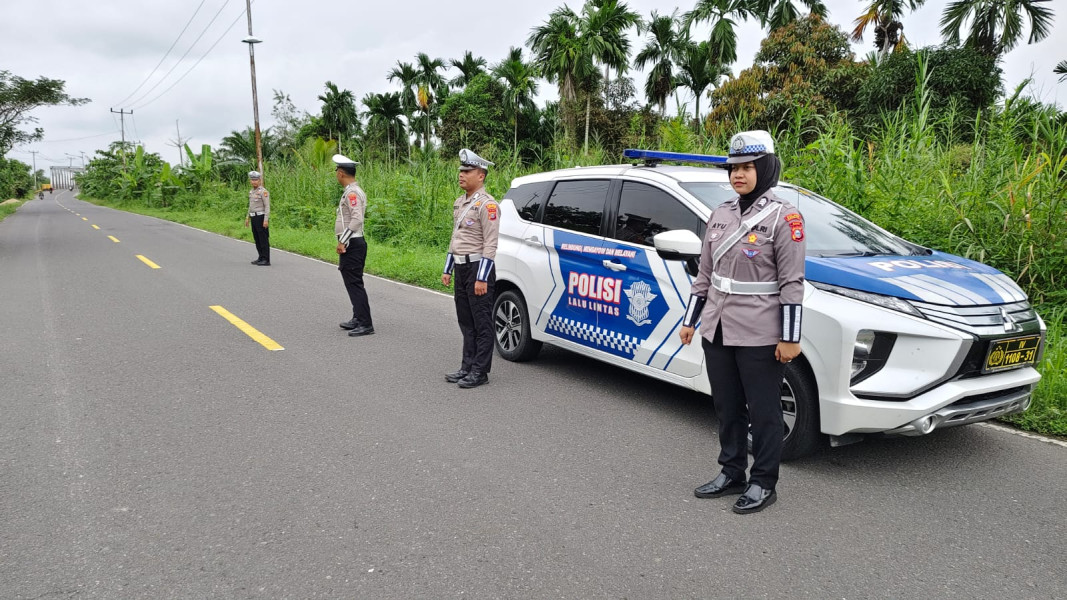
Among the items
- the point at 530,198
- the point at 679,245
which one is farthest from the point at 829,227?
the point at 530,198

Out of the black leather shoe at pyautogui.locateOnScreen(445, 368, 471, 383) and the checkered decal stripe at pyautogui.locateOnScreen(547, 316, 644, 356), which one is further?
the black leather shoe at pyautogui.locateOnScreen(445, 368, 471, 383)

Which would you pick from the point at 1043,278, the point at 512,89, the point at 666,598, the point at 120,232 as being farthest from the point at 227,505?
the point at 512,89

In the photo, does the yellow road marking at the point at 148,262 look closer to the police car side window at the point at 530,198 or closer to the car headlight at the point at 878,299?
the police car side window at the point at 530,198

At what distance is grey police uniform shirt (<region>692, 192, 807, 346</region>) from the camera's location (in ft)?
10.8

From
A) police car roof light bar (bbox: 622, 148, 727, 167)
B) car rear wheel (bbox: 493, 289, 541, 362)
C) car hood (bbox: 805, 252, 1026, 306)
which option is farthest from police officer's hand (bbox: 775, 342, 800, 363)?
car rear wheel (bbox: 493, 289, 541, 362)

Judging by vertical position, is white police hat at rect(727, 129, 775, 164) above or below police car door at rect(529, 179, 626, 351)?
above

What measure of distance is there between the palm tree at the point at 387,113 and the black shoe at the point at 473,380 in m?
48.6

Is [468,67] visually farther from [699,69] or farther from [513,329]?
[513,329]

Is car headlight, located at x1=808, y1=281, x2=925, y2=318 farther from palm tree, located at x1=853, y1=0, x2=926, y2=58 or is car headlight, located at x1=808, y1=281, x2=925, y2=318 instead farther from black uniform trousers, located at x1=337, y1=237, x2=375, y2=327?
palm tree, located at x1=853, y1=0, x2=926, y2=58

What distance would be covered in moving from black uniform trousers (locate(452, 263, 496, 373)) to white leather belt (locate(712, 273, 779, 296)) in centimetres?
251

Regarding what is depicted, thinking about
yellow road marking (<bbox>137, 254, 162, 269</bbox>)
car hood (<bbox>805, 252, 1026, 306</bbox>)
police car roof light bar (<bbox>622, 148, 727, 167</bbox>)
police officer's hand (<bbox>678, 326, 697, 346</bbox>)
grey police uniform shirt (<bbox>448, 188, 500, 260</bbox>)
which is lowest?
yellow road marking (<bbox>137, 254, 162, 269</bbox>)

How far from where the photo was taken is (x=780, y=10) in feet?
105

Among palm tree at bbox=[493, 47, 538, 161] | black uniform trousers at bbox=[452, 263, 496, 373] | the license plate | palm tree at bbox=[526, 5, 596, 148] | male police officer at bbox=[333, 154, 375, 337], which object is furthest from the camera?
palm tree at bbox=[493, 47, 538, 161]

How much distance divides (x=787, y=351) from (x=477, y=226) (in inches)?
121
